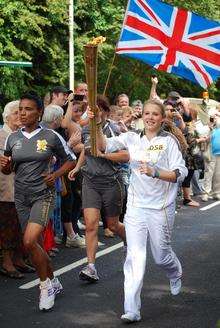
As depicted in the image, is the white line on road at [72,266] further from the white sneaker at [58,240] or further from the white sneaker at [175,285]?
the white sneaker at [175,285]

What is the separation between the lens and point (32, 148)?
20.8ft

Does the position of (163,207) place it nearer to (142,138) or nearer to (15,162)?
(142,138)

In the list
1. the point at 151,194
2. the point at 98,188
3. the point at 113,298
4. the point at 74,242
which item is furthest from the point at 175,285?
the point at 74,242

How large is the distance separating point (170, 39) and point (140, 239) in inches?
137

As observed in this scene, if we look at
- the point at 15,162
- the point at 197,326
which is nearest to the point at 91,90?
the point at 15,162

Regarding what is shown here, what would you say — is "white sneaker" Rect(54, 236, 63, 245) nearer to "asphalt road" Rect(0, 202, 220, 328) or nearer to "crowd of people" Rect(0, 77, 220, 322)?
"asphalt road" Rect(0, 202, 220, 328)

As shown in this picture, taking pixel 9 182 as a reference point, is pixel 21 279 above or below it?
below

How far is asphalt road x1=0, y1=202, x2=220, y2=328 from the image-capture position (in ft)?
19.4

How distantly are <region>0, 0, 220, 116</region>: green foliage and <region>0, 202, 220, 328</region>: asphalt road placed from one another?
15261 mm

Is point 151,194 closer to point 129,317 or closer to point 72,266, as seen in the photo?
point 129,317

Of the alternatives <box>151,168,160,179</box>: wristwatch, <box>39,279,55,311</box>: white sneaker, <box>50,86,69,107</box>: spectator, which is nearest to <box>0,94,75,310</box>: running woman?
<box>39,279,55,311</box>: white sneaker

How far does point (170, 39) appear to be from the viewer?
870 cm

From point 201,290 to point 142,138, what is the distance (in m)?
1.73

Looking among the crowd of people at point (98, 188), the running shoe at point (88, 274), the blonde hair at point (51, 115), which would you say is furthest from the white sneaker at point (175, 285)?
the blonde hair at point (51, 115)
